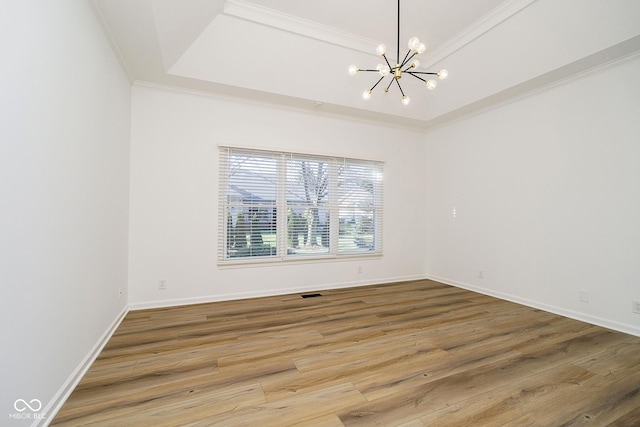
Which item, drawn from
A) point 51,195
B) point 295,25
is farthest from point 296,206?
point 51,195

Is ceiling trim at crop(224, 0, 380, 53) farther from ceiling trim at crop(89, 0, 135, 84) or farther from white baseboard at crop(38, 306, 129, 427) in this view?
white baseboard at crop(38, 306, 129, 427)

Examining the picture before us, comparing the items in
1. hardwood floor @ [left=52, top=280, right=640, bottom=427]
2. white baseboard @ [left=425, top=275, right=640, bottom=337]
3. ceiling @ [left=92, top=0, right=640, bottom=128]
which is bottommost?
hardwood floor @ [left=52, top=280, right=640, bottom=427]

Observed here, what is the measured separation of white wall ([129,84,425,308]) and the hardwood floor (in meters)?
0.52

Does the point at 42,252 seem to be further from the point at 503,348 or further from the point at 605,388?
the point at 605,388

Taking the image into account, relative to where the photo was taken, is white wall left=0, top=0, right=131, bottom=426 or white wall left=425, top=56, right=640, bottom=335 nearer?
white wall left=0, top=0, right=131, bottom=426

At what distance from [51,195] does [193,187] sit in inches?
84.5

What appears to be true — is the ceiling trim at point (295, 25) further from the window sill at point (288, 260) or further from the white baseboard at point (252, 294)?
the white baseboard at point (252, 294)

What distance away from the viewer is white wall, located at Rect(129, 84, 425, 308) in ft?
11.4

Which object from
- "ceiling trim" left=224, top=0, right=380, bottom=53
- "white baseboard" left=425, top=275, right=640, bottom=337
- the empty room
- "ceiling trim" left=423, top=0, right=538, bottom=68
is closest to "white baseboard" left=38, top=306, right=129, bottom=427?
the empty room

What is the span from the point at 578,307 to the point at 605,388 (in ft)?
5.81

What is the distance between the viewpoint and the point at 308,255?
4.41 metres

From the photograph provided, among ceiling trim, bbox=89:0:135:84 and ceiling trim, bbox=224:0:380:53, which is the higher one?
ceiling trim, bbox=224:0:380:53

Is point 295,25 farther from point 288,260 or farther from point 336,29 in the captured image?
point 288,260

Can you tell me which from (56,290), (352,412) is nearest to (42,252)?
(56,290)
